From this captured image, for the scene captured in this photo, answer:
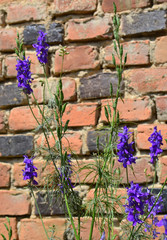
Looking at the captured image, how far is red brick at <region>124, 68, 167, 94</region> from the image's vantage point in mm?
1662

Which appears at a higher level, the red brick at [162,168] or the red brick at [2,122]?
the red brick at [2,122]

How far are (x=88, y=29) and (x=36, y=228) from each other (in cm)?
82

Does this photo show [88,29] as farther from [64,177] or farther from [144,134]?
[64,177]

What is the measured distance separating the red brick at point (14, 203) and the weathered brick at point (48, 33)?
0.63m

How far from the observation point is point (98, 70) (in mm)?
1757

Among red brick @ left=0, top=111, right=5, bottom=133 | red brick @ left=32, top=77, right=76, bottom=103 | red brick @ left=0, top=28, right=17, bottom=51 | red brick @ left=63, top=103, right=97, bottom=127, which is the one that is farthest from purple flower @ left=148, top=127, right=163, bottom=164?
red brick @ left=0, top=28, right=17, bottom=51

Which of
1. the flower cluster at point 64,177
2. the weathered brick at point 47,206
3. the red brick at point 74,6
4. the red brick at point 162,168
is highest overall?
the red brick at point 74,6

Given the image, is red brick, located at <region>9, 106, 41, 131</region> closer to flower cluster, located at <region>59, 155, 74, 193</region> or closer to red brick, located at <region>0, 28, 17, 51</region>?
red brick, located at <region>0, 28, 17, 51</region>

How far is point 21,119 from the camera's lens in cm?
181

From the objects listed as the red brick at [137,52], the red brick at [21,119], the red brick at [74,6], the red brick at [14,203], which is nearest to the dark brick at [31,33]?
the red brick at [74,6]

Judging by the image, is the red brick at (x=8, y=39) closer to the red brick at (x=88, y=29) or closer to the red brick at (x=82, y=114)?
the red brick at (x=88, y=29)

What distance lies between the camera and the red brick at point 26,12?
6.09 ft

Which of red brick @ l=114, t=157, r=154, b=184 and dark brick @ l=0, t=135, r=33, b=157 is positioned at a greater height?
dark brick @ l=0, t=135, r=33, b=157

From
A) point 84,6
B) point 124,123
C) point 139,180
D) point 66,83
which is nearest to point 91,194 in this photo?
point 139,180
